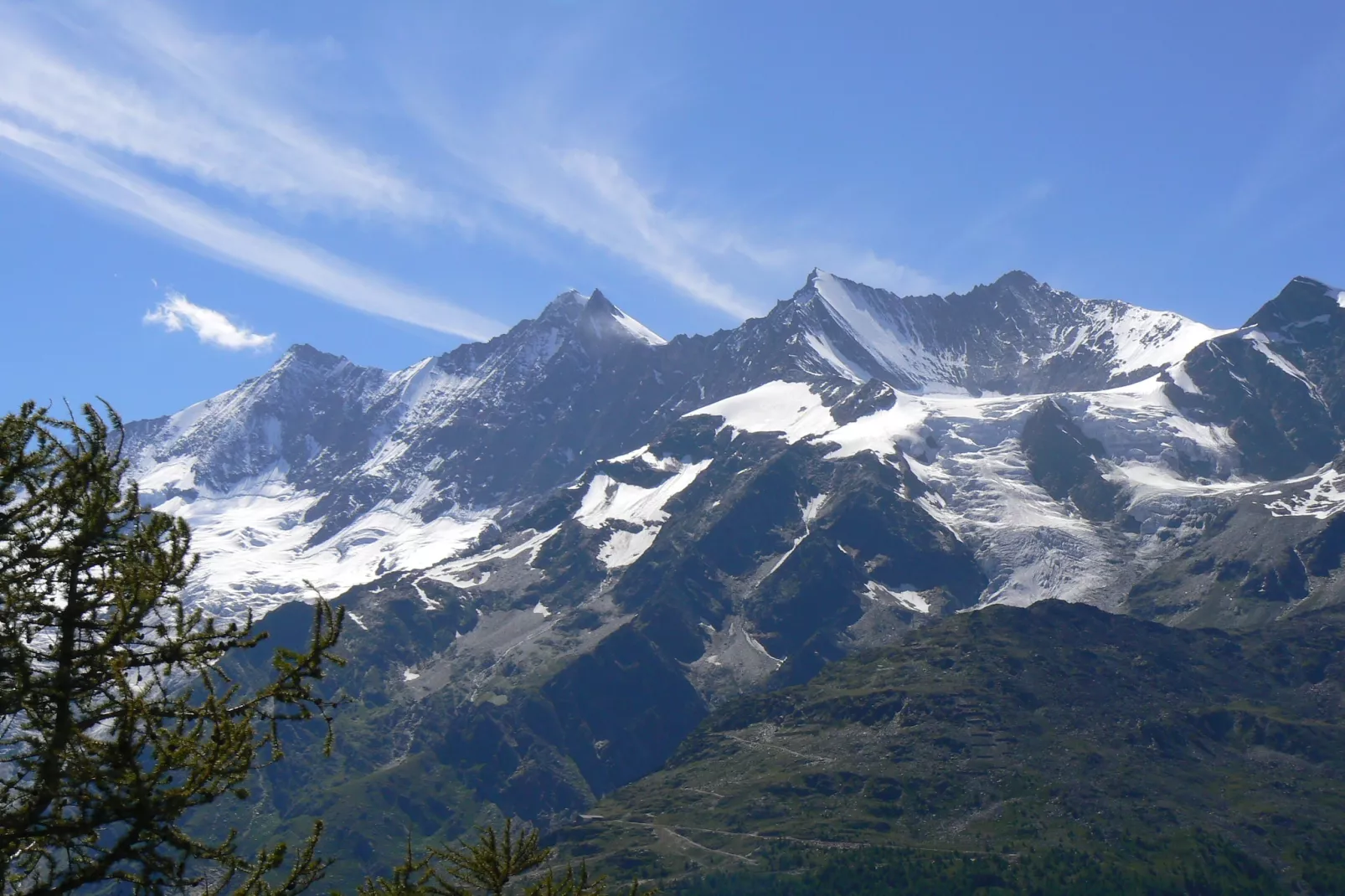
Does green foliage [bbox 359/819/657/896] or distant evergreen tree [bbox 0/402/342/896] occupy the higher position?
distant evergreen tree [bbox 0/402/342/896]

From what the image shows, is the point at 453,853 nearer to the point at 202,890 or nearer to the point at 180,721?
the point at 202,890

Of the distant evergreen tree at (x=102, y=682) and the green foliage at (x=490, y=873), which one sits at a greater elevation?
the distant evergreen tree at (x=102, y=682)

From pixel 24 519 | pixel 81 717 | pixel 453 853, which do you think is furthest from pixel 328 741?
pixel 453 853

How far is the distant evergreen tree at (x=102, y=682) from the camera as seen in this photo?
57.0 ft

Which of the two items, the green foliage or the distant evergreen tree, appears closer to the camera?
the distant evergreen tree

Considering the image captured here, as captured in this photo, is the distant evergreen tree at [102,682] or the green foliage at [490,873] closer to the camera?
the distant evergreen tree at [102,682]

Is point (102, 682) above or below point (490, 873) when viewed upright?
above

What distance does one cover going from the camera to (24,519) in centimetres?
1866

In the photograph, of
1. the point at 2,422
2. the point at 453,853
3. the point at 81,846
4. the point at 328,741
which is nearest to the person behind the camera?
the point at 81,846

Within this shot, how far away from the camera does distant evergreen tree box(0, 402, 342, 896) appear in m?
17.4

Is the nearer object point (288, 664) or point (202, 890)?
point (288, 664)

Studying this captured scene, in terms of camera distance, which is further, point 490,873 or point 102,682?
point 490,873

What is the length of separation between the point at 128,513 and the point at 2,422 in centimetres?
222

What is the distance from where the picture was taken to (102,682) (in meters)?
18.4
